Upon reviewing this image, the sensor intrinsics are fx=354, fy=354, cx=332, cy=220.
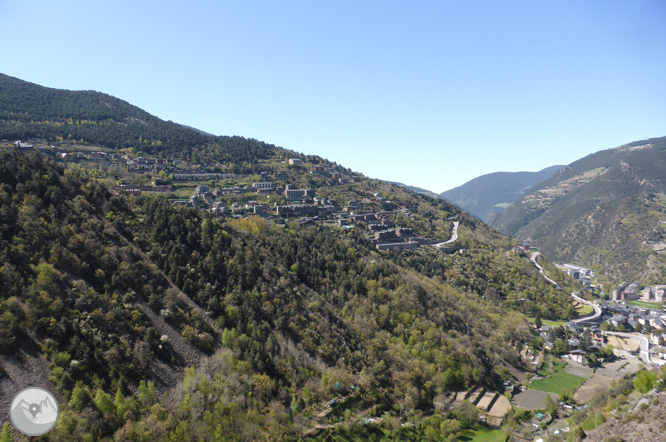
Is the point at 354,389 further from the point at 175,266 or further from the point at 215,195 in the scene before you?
the point at 215,195

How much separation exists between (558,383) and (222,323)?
1643 inches

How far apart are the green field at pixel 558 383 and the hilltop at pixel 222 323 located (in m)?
2.74

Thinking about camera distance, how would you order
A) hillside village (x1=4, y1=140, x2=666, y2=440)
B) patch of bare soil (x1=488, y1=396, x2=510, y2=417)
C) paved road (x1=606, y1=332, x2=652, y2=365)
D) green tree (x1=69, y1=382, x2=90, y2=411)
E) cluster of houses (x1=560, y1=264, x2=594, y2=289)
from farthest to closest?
cluster of houses (x1=560, y1=264, x2=594, y2=289) → paved road (x1=606, y1=332, x2=652, y2=365) → hillside village (x1=4, y1=140, x2=666, y2=440) → patch of bare soil (x1=488, y1=396, x2=510, y2=417) → green tree (x1=69, y1=382, x2=90, y2=411)

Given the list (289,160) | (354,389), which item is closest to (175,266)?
(354,389)

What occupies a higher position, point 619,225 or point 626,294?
point 619,225

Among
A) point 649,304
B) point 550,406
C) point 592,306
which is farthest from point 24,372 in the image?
point 649,304

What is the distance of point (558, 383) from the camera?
44.3 metres

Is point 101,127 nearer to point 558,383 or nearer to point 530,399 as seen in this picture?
point 530,399

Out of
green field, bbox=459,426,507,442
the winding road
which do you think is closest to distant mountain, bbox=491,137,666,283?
the winding road

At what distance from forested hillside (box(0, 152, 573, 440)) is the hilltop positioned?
130 mm

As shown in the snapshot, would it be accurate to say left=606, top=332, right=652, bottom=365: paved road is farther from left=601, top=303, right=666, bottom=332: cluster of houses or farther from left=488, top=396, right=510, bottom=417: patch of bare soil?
left=488, top=396, right=510, bottom=417: patch of bare soil

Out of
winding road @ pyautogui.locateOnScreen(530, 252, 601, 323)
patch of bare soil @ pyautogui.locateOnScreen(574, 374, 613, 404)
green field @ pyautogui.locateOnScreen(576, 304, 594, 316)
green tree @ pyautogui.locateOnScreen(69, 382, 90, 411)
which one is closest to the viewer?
green tree @ pyautogui.locateOnScreen(69, 382, 90, 411)

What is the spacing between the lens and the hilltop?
74.4 feet

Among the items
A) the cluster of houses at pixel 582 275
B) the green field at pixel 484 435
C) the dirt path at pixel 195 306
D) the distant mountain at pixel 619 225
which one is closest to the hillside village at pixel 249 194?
the dirt path at pixel 195 306
